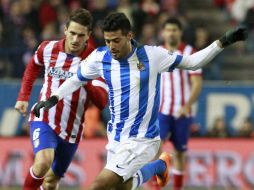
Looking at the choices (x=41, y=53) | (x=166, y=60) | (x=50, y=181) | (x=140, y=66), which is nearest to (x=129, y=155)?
(x=140, y=66)

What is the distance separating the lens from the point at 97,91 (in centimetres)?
1059

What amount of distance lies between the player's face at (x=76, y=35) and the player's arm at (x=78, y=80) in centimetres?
38

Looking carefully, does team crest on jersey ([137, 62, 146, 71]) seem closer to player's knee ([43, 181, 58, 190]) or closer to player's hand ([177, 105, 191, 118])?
player's knee ([43, 181, 58, 190])

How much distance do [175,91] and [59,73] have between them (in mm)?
2743

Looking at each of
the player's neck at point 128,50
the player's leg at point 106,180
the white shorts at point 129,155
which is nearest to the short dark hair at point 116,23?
the player's neck at point 128,50

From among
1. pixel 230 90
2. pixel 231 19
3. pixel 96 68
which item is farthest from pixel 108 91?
pixel 231 19

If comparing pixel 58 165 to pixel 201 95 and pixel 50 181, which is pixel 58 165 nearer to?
pixel 50 181

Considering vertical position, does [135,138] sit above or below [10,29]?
below

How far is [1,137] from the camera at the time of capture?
15.8 meters

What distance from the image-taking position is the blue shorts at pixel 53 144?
1041cm

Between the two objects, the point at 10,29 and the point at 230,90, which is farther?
the point at 10,29

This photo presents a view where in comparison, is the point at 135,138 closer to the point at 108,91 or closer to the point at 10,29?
the point at 108,91

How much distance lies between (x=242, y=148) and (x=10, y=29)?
517 cm

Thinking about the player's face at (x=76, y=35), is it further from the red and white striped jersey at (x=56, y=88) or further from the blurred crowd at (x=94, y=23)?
the blurred crowd at (x=94, y=23)
